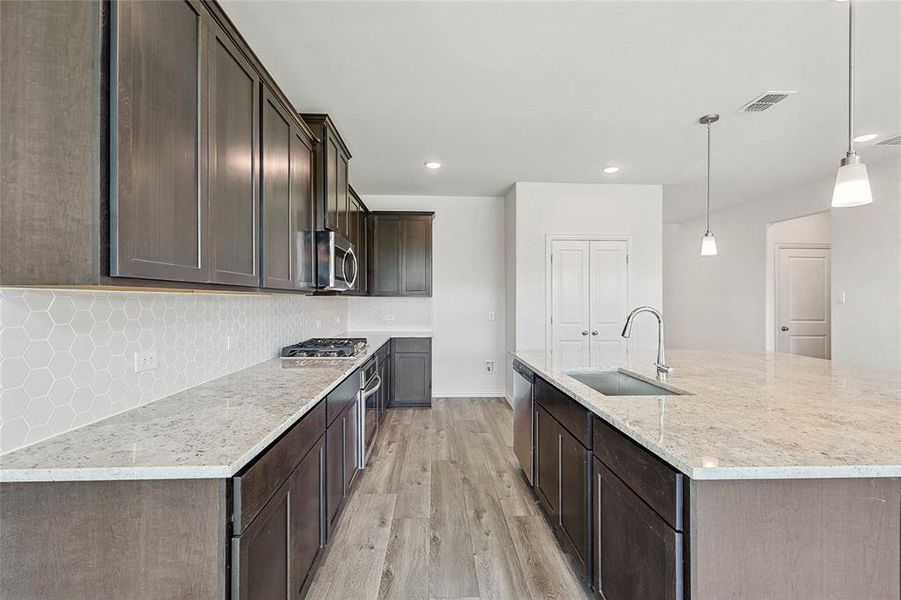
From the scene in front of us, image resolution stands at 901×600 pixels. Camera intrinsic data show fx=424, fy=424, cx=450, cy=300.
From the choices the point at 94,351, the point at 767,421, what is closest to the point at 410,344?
the point at 94,351

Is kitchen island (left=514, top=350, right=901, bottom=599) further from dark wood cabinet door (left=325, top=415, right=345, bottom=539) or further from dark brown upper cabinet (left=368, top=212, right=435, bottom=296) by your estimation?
dark brown upper cabinet (left=368, top=212, right=435, bottom=296)

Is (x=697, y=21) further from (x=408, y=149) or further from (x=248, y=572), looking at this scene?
(x=248, y=572)

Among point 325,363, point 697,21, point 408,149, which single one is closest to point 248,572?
point 325,363

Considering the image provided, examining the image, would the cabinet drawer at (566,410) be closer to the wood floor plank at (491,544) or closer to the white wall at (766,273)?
the wood floor plank at (491,544)

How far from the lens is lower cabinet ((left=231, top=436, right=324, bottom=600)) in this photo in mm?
1166

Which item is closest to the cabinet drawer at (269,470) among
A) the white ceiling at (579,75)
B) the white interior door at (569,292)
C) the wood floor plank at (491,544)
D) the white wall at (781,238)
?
the wood floor plank at (491,544)

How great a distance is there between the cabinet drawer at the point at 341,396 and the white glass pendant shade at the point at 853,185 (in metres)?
2.54

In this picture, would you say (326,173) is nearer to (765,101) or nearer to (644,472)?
(644,472)

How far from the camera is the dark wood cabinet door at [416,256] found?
514 centimetres

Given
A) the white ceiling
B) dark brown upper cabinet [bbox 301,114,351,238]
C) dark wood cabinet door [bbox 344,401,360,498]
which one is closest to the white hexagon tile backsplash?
dark wood cabinet door [bbox 344,401,360,498]

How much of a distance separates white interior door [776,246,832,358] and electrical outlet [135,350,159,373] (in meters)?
6.85

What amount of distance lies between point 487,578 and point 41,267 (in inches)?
81.1

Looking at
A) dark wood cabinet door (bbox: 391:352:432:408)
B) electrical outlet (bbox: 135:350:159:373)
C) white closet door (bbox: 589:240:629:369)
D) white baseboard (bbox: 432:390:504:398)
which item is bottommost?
white baseboard (bbox: 432:390:504:398)

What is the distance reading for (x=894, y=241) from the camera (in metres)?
3.96
